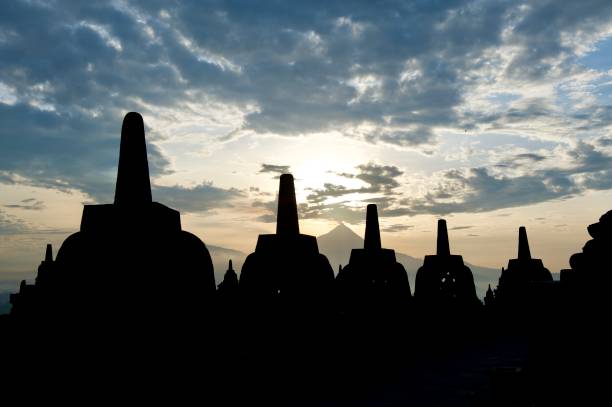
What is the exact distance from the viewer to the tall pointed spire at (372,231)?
49.3 feet

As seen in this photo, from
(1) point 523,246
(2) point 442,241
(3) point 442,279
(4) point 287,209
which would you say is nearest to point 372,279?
(4) point 287,209

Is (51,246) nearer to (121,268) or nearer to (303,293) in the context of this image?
(303,293)

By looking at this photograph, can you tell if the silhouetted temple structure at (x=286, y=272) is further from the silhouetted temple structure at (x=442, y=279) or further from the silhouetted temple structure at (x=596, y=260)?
the silhouetted temple structure at (x=442, y=279)

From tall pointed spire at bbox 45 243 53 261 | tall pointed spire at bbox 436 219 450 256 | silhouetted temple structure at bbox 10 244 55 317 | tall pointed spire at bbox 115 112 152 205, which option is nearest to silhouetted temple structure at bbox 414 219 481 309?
tall pointed spire at bbox 436 219 450 256

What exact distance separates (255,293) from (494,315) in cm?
1197

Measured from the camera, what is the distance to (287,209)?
38.7ft

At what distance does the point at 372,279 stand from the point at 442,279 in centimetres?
449

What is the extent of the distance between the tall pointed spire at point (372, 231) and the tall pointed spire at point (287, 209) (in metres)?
3.86

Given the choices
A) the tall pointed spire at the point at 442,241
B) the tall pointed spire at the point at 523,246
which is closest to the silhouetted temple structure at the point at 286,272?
the tall pointed spire at the point at 442,241

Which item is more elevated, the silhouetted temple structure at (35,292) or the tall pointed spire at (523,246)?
the tall pointed spire at (523,246)

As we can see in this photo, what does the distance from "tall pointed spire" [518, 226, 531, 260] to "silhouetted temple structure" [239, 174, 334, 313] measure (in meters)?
11.5

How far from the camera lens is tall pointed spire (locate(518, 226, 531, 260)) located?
66.3 feet

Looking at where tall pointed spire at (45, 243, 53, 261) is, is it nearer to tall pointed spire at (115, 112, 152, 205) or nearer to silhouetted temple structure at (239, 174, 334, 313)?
silhouetted temple structure at (239, 174, 334, 313)

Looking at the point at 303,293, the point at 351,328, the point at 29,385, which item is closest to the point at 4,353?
the point at 29,385
